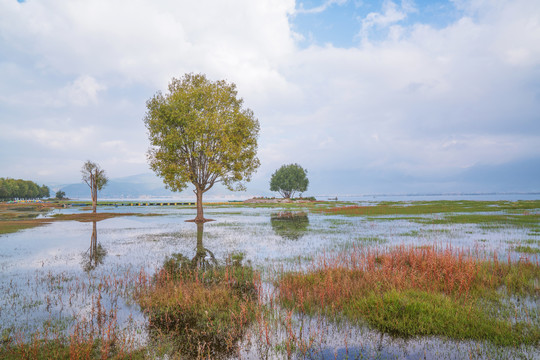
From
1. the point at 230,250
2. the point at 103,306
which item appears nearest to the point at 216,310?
the point at 103,306

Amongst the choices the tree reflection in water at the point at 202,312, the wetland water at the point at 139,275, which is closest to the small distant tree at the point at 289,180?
the wetland water at the point at 139,275

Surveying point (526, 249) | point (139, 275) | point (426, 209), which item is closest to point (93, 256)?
point (139, 275)

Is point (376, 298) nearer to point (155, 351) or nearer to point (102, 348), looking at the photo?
point (155, 351)

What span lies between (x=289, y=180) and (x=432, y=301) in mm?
125552

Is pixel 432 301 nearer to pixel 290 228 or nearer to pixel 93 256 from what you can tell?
pixel 93 256

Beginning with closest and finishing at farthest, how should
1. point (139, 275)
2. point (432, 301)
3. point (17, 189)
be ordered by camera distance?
point (432, 301)
point (139, 275)
point (17, 189)

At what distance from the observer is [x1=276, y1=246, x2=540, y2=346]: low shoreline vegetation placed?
6973mm

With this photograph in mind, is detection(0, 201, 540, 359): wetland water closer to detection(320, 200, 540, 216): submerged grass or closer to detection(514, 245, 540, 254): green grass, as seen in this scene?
detection(514, 245, 540, 254): green grass

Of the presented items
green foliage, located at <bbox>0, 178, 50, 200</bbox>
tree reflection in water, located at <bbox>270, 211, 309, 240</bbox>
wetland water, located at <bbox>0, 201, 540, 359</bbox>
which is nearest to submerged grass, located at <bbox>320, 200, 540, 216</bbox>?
tree reflection in water, located at <bbox>270, 211, 309, 240</bbox>

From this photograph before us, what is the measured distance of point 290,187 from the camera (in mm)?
134625

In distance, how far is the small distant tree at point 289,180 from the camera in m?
134

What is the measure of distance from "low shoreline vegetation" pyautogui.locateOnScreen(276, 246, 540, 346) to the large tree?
2935cm

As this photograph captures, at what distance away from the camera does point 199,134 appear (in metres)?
37.8

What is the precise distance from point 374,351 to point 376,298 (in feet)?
7.68
